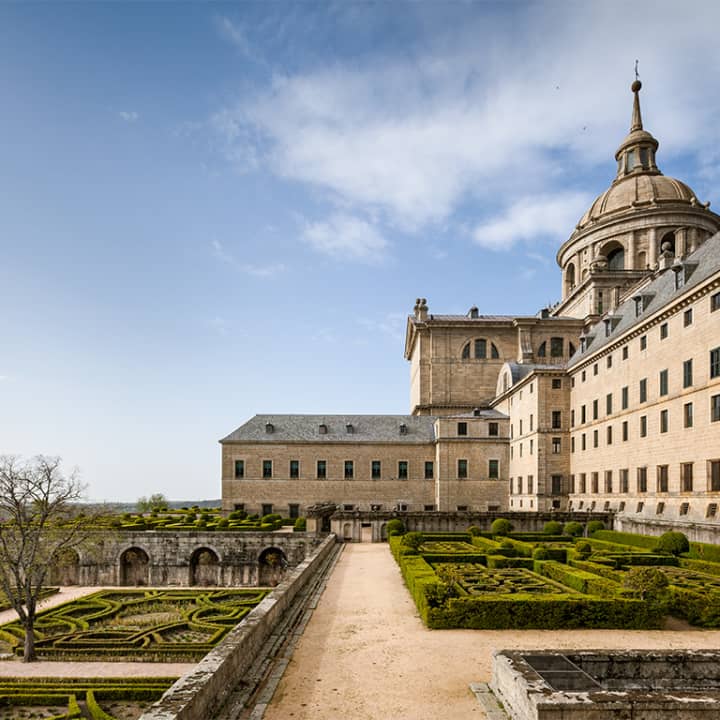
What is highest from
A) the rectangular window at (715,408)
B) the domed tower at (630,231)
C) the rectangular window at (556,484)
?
the domed tower at (630,231)

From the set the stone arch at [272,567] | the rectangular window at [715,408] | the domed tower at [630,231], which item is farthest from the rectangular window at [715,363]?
the domed tower at [630,231]

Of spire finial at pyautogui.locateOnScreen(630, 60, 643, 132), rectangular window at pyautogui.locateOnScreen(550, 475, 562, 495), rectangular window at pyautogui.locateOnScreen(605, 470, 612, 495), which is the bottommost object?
rectangular window at pyautogui.locateOnScreen(550, 475, 562, 495)

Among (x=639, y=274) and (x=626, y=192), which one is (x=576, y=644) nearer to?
(x=639, y=274)

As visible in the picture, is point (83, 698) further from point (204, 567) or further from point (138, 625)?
Result: point (204, 567)

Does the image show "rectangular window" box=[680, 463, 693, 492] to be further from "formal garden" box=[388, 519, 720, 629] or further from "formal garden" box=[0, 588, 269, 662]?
"formal garden" box=[0, 588, 269, 662]

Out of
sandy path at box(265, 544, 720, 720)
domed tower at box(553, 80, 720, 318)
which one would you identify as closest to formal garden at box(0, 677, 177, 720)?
sandy path at box(265, 544, 720, 720)

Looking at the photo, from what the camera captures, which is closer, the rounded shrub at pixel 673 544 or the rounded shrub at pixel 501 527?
the rounded shrub at pixel 673 544

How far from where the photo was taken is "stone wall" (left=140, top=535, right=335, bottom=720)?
7.76 meters

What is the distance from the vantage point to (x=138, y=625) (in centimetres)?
2288

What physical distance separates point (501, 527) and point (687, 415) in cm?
1182

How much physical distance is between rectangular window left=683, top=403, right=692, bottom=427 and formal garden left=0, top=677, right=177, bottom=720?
84.1ft

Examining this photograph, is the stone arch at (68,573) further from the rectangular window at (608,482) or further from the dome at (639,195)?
the dome at (639,195)

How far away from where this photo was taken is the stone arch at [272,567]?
122ft

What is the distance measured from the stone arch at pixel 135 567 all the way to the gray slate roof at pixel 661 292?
33010mm
